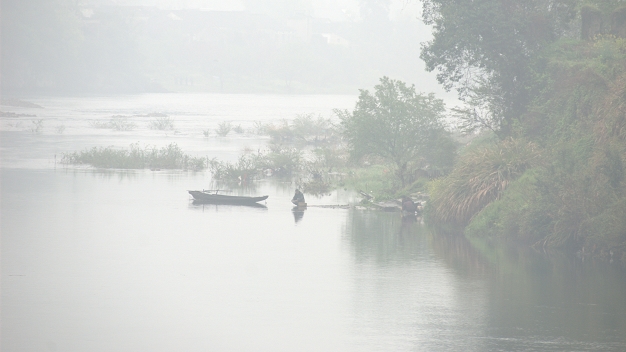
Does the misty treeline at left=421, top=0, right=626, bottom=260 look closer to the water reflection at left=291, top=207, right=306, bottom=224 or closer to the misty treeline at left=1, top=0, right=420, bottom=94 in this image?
the water reflection at left=291, top=207, right=306, bottom=224

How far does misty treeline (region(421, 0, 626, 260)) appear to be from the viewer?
25.3 m

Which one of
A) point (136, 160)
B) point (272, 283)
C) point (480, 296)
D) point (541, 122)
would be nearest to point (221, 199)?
point (541, 122)

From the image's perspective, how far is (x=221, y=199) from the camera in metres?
36.6

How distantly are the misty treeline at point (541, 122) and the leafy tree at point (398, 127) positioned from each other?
1.80m

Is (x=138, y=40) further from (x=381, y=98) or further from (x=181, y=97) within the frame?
(x=381, y=98)

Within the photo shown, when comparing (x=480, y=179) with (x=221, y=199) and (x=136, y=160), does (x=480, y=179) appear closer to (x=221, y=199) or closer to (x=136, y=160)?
(x=221, y=199)

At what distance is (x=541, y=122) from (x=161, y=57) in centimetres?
15809

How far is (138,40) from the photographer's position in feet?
609

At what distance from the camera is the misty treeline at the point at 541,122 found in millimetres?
25297

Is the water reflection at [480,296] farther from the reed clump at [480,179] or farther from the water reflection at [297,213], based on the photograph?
the water reflection at [297,213]

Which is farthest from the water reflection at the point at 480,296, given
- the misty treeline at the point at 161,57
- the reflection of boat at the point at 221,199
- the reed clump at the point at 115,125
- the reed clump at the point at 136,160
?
the misty treeline at the point at 161,57

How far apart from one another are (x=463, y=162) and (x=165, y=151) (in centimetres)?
2617

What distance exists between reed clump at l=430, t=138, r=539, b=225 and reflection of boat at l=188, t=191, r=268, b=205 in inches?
349

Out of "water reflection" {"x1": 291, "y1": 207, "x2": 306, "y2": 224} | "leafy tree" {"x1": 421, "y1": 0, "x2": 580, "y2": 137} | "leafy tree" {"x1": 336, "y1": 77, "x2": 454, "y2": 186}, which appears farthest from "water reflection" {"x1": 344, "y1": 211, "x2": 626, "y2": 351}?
"leafy tree" {"x1": 421, "y1": 0, "x2": 580, "y2": 137}
